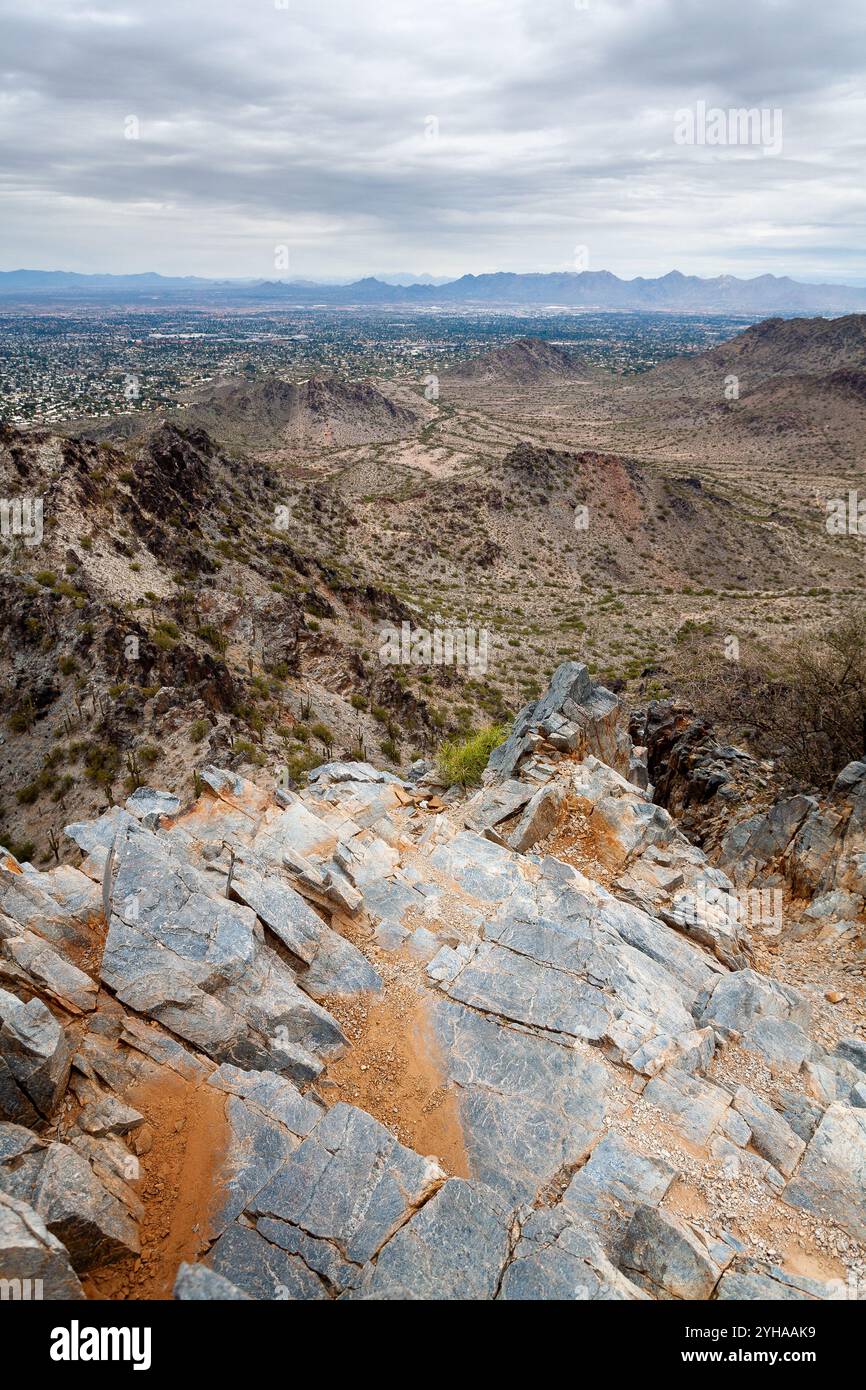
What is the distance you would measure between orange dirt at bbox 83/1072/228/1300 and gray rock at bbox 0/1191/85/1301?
935 mm

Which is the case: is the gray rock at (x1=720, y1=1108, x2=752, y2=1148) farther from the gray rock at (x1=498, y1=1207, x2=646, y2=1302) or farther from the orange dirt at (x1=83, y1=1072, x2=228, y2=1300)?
the orange dirt at (x1=83, y1=1072, x2=228, y2=1300)

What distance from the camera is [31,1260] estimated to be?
5.94 metres

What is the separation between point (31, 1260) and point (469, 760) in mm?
22271

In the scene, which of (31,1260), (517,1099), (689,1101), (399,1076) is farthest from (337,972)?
(31,1260)

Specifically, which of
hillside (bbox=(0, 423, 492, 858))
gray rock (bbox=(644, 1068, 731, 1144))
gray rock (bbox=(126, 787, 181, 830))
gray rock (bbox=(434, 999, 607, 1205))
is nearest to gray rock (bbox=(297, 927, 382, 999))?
gray rock (bbox=(434, 999, 607, 1205))

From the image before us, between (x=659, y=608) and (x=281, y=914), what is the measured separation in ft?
203

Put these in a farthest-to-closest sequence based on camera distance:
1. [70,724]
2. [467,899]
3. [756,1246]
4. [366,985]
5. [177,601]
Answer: [177,601], [70,724], [467,899], [366,985], [756,1246]

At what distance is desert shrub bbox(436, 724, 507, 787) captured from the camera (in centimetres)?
2490

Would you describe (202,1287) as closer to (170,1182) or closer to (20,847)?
(170,1182)

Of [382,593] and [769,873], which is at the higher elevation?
[382,593]

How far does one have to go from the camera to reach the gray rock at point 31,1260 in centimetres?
580

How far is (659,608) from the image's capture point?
223 feet

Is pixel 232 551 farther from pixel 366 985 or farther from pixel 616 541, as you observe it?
pixel 616 541

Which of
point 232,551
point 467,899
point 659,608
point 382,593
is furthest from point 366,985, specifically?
point 659,608
